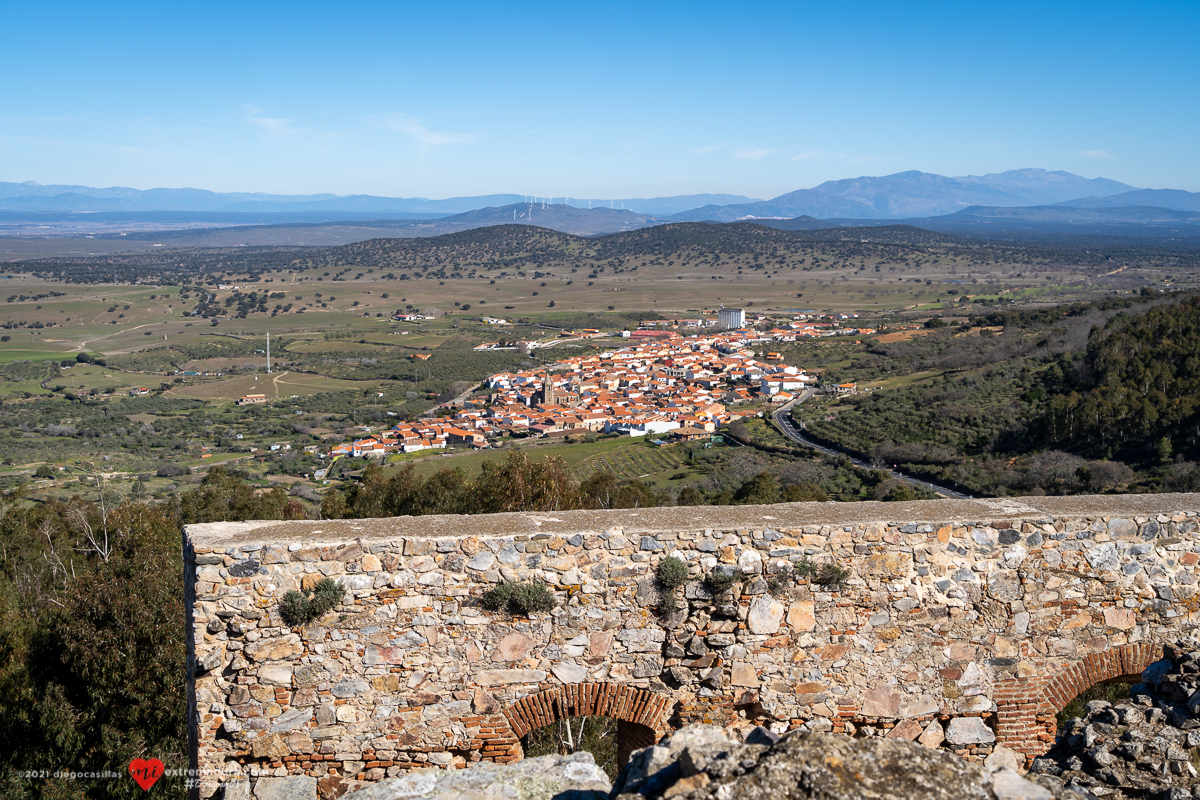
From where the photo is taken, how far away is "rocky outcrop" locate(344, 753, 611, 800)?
422 cm

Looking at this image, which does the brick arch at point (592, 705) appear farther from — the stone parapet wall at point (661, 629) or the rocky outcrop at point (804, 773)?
the rocky outcrop at point (804, 773)

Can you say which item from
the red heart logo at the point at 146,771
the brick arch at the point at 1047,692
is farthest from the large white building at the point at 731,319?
the red heart logo at the point at 146,771

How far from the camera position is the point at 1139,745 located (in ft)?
14.7

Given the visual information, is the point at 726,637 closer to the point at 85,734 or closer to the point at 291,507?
the point at 85,734

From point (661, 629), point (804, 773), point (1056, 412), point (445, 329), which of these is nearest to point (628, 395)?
point (1056, 412)

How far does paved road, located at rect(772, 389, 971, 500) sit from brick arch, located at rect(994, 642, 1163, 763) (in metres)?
22.1

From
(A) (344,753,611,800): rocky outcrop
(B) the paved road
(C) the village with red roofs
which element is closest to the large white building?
(C) the village with red roofs

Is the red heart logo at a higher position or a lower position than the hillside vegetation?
higher

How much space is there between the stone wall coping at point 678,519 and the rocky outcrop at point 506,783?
1338 millimetres

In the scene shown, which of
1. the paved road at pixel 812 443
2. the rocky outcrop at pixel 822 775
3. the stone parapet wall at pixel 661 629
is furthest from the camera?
the paved road at pixel 812 443

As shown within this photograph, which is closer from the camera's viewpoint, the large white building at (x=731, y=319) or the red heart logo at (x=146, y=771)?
the red heart logo at (x=146, y=771)

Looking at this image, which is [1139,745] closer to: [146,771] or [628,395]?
[146,771]

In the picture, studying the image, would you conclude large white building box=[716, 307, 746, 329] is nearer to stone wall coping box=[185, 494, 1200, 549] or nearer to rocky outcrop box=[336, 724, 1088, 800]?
stone wall coping box=[185, 494, 1200, 549]

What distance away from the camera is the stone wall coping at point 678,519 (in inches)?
206
